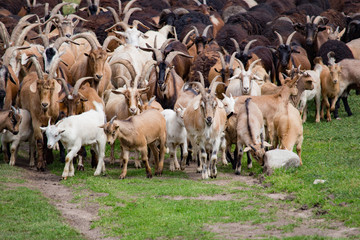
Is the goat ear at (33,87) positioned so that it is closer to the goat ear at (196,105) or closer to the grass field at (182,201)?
the grass field at (182,201)

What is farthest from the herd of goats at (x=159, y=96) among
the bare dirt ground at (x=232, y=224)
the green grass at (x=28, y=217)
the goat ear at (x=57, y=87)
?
the green grass at (x=28, y=217)

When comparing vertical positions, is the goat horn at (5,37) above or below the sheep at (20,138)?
above

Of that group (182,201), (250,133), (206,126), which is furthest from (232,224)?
(250,133)

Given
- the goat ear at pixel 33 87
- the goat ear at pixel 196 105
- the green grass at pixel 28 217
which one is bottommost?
the green grass at pixel 28 217

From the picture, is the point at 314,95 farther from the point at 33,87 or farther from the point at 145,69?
the point at 33,87

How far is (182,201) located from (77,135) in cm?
276

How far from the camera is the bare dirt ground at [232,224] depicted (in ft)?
25.7

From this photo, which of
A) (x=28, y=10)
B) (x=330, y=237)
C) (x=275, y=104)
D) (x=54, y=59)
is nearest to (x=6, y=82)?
(x=54, y=59)

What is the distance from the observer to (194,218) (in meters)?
8.67

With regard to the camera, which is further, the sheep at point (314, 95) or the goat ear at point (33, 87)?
the sheep at point (314, 95)

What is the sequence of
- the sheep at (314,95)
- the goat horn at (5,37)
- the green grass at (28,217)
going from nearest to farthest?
the green grass at (28,217)
the goat horn at (5,37)
the sheep at (314,95)

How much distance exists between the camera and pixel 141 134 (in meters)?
11.4

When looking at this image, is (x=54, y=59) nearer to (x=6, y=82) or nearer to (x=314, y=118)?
(x=6, y=82)

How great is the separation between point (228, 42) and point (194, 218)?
12.8 metres
